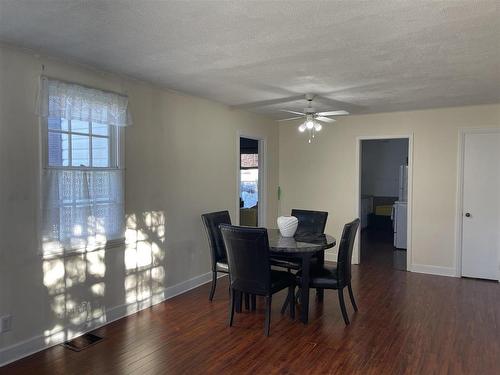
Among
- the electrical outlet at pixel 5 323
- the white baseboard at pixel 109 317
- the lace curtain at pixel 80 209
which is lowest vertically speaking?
the white baseboard at pixel 109 317

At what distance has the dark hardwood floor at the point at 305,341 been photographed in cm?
278

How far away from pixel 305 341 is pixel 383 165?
23.7 feet

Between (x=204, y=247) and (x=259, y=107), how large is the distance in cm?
201

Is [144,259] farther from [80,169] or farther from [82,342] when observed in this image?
[80,169]

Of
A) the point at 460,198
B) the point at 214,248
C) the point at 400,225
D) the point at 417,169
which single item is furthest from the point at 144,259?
the point at 400,225

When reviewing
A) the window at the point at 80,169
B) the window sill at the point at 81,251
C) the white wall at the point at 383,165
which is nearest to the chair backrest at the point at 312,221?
the window sill at the point at 81,251

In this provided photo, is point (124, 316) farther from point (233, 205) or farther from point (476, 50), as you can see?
point (476, 50)

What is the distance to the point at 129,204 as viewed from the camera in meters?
3.77

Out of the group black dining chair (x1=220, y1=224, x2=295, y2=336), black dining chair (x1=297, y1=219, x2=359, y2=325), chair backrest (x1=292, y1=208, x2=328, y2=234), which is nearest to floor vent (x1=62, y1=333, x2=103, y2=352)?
black dining chair (x1=220, y1=224, x2=295, y2=336)

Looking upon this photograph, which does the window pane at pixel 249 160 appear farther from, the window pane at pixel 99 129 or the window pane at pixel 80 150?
the window pane at pixel 80 150

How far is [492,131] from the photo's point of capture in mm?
5012

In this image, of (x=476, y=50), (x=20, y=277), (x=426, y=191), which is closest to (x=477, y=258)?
(x=426, y=191)

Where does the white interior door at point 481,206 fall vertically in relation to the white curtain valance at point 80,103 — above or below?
below

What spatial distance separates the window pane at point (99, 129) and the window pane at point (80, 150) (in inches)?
5.0
